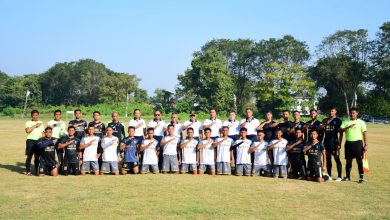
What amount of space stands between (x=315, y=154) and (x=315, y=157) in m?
0.07

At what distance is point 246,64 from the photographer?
63.8 m

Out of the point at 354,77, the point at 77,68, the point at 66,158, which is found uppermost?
the point at 77,68

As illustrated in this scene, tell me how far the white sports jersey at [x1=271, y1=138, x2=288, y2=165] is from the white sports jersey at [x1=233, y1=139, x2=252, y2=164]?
69 cm

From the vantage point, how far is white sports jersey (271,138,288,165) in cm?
967

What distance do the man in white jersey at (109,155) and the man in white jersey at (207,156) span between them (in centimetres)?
225

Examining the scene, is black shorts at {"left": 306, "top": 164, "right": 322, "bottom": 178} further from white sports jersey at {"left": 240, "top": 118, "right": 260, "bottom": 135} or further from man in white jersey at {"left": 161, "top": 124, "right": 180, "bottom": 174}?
man in white jersey at {"left": 161, "top": 124, "right": 180, "bottom": 174}

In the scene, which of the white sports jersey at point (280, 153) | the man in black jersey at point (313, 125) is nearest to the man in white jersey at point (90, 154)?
the white sports jersey at point (280, 153)

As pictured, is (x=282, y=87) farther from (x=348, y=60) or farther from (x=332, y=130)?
(x=332, y=130)

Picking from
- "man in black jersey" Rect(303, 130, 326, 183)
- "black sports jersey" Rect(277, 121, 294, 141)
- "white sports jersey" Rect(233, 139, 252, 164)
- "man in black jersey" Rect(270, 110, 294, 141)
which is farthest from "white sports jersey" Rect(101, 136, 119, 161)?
"man in black jersey" Rect(303, 130, 326, 183)

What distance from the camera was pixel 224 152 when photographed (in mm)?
10086

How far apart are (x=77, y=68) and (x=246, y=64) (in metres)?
33.4

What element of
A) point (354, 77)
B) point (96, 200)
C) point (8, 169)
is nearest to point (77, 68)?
point (354, 77)

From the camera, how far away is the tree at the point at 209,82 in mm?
52531

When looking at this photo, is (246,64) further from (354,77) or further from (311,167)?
(311,167)
